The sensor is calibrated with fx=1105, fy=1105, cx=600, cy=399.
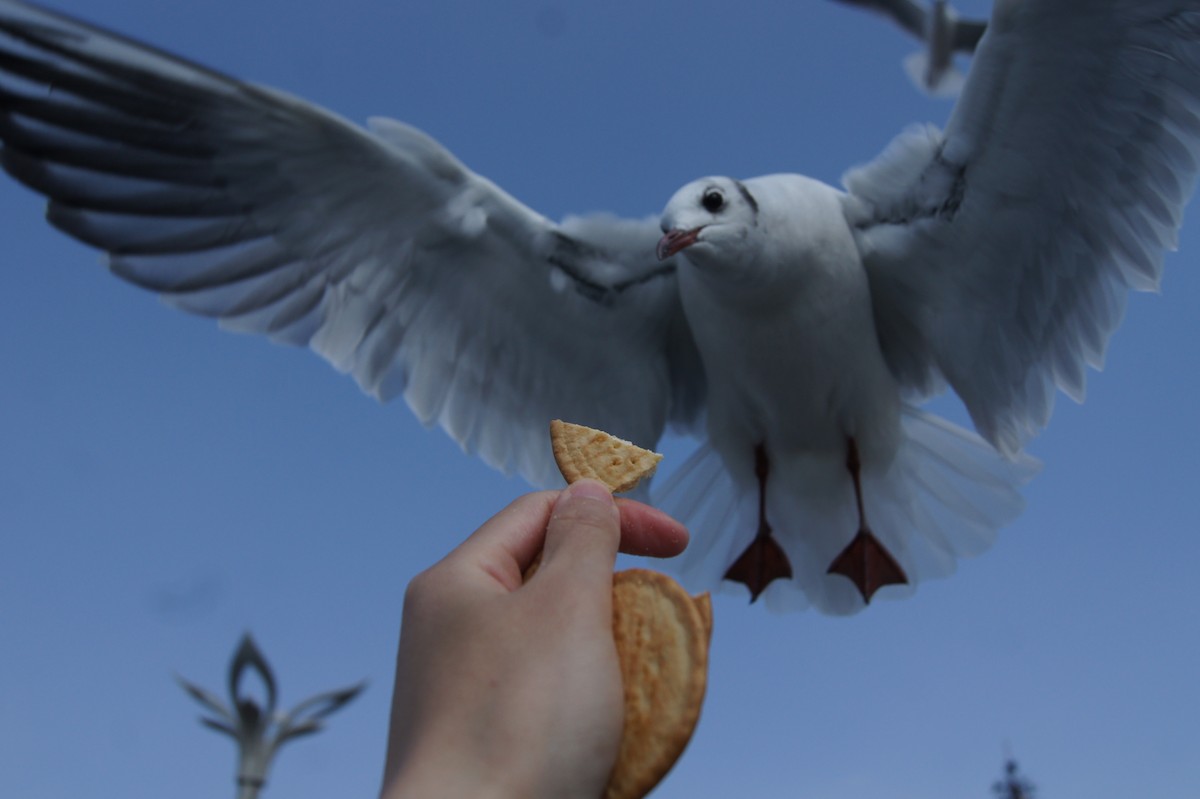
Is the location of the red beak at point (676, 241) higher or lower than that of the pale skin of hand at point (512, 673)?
higher

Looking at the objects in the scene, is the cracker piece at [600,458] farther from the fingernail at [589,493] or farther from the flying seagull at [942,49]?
the flying seagull at [942,49]

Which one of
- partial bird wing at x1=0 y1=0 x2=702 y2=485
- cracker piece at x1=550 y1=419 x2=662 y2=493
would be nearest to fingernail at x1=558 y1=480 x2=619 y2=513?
cracker piece at x1=550 y1=419 x2=662 y2=493

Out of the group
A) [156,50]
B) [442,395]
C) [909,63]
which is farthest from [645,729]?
[909,63]

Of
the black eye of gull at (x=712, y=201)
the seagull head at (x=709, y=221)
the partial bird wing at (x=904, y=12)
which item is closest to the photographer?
the seagull head at (x=709, y=221)

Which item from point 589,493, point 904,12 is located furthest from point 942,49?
point 589,493

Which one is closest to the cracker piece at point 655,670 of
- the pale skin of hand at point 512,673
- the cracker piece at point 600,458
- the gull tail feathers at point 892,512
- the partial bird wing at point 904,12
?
the pale skin of hand at point 512,673

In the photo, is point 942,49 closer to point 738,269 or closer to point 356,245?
point 738,269
